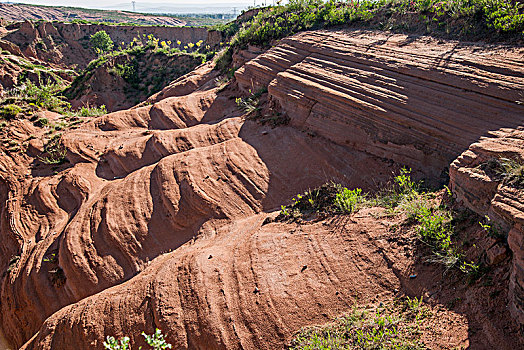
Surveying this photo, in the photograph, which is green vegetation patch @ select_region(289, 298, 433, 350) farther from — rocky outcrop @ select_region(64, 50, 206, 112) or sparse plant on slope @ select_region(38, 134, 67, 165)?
rocky outcrop @ select_region(64, 50, 206, 112)

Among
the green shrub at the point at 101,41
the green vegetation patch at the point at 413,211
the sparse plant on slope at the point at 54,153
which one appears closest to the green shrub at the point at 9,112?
the sparse plant on slope at the point at 54,153

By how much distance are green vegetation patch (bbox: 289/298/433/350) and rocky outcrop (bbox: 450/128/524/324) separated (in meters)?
0.84

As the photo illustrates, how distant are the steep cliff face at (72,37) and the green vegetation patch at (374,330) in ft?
101

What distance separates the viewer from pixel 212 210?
6211 mm

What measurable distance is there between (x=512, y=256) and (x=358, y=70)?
523 centimetres

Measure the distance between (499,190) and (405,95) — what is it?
3346mm

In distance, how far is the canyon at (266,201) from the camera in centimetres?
376

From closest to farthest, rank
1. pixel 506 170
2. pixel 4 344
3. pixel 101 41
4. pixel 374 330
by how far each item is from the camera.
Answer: pixel 374 330 < pixel 506 170 < pixel 4 344 < pixel 101 41

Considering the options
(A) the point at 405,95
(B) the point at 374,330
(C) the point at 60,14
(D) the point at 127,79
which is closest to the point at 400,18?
(A) the point at 405,95

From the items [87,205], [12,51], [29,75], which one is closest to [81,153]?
[87,205]

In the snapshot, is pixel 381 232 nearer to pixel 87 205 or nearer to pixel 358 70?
pixel 358 70

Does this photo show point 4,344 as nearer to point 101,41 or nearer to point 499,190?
point 499,190

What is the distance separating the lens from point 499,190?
136 inches

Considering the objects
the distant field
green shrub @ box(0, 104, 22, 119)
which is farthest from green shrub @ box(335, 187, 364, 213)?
the distant field
